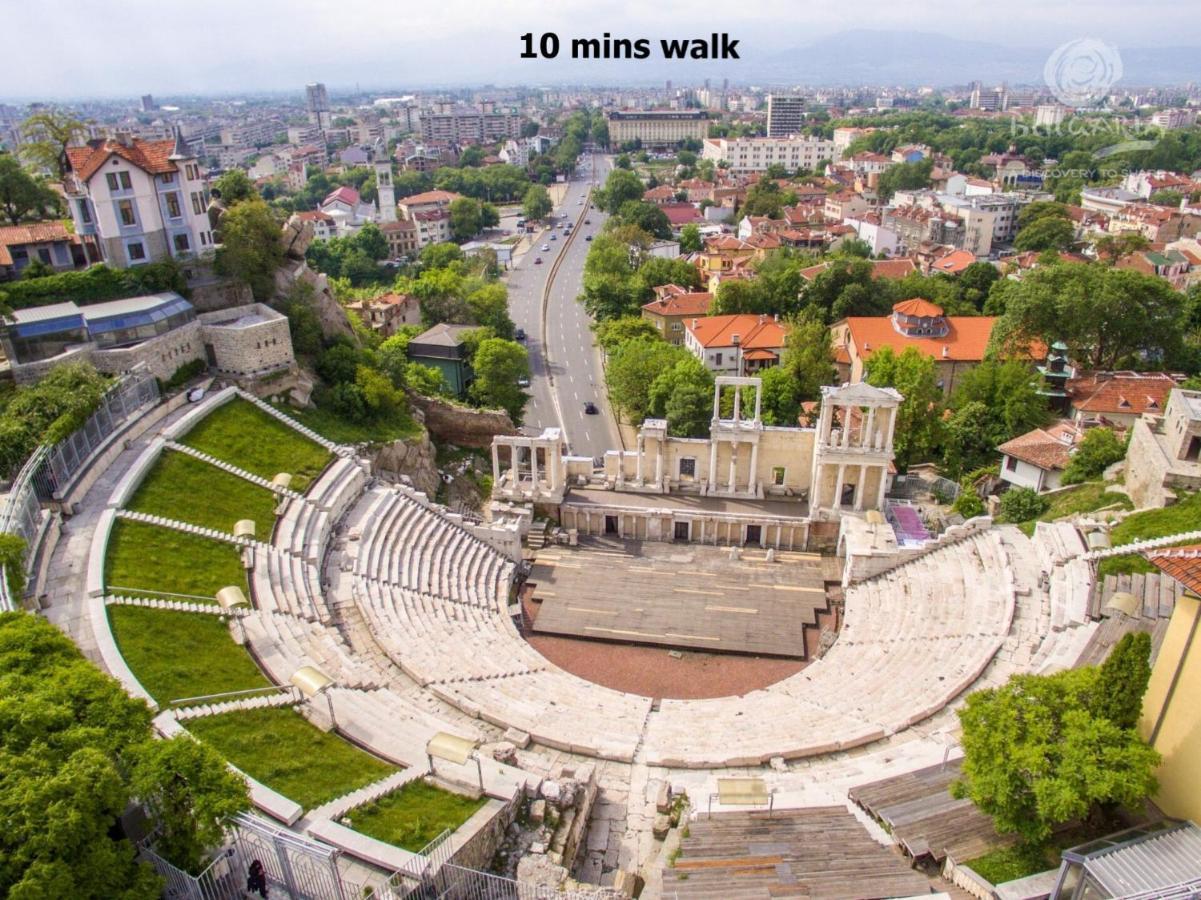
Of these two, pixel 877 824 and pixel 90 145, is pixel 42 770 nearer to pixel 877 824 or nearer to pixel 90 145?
pixel 877 824

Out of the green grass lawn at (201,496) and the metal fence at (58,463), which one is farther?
the green grass lawn at (201,496)

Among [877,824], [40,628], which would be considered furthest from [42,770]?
[877,824]

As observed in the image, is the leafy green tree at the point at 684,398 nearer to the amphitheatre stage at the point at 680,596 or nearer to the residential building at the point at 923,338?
the amphitheatre stage at the point at 680,596

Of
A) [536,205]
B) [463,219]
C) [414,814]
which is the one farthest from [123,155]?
[536,205]

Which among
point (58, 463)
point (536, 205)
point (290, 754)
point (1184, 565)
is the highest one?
point (1184, 565)

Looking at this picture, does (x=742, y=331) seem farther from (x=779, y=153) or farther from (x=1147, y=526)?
(x=779, y=153)

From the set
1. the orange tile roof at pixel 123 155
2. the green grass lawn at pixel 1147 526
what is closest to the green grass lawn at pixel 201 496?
the orange tile roof at pixel 123 155
